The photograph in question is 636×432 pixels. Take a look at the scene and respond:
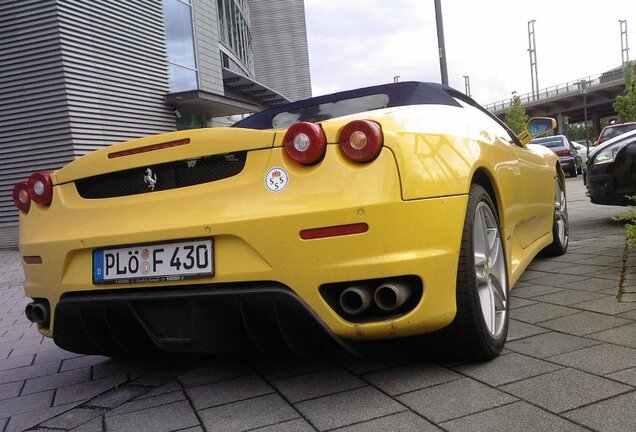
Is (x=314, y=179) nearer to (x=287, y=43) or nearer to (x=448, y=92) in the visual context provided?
(x=448, y=92)

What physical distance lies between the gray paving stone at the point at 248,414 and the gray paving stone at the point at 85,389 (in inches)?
29.3

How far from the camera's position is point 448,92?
3254mm

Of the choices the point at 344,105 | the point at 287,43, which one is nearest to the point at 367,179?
the point at 344,105

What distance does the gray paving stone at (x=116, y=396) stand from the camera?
255cm

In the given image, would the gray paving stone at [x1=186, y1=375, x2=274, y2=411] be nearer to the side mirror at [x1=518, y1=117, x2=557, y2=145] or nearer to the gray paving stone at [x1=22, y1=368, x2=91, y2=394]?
the gray paving stone at [x1=22, y1=368, x2=91, y2=394]

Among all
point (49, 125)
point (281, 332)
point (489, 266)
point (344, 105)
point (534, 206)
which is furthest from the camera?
point (49, 125)

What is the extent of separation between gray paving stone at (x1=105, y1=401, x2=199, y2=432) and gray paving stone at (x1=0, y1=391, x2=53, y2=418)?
48 centimetres

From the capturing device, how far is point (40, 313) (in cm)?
270

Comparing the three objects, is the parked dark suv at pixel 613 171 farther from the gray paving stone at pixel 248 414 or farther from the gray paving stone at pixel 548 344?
the gray paving stone at pixel 248 414

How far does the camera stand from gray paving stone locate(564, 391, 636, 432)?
5.89ft

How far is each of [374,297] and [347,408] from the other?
1.42 ft

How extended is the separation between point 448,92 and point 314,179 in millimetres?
1466

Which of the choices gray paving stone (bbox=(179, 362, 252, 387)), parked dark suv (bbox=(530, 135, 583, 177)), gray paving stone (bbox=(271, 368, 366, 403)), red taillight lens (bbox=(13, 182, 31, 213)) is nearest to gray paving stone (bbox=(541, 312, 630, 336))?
gray paving stone (bbox=(271, 368, 366, 403))

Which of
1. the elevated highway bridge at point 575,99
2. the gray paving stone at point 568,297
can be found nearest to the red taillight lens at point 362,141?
the gray paving stone at point 568,297
